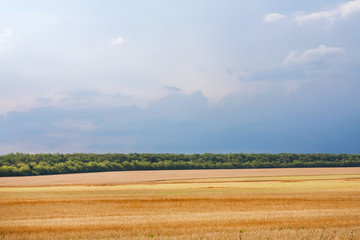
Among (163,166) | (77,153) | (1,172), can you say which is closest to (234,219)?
(1,172)

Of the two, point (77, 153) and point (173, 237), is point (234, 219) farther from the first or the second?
point (77, 153)

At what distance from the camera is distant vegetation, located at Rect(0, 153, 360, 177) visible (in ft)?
351

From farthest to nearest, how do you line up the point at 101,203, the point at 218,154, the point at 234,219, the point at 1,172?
the point at 218,154, the point at 1,172, the point at 101,203, the point at 234,219

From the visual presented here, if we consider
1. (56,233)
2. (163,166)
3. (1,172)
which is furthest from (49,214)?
(163,166)

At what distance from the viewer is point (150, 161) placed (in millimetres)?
127188

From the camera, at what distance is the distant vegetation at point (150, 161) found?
351 feet

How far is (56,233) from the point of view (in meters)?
21.8

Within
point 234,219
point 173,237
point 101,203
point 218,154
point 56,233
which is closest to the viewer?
point 173,237

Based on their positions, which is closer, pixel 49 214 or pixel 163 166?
pixel 49 214

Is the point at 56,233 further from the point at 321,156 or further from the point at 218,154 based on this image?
the point at 321,156

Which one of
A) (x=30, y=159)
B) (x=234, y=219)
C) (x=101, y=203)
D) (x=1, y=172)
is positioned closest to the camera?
(x=234, y=219)

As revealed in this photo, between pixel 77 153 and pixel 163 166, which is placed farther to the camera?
pixel 77 153

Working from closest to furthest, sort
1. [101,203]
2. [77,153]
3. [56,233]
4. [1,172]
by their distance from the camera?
[56,233] → [101,203] → [1,172] → [77,153]

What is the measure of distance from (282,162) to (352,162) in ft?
71.1
